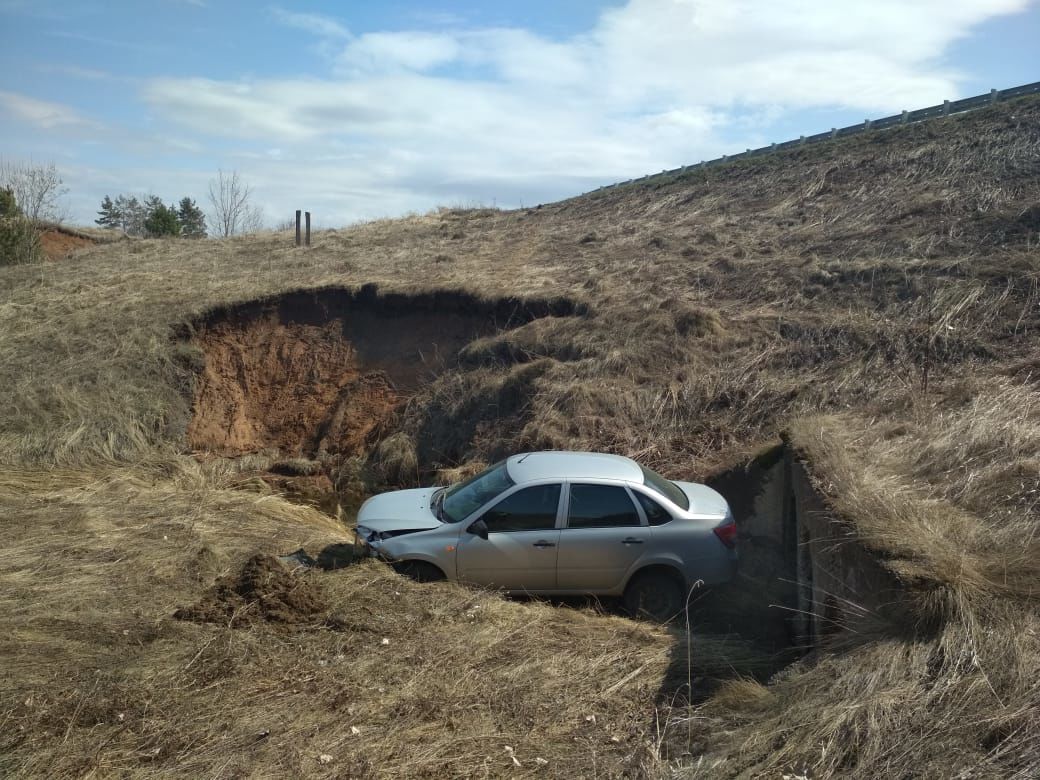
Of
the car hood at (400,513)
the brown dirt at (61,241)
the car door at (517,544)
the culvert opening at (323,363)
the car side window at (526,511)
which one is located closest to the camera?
the car door at (517,544)

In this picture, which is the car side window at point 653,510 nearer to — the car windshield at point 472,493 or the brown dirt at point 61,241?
the car windshield at point 472,493

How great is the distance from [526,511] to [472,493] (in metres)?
0.69

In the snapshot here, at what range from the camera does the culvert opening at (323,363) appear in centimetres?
1858

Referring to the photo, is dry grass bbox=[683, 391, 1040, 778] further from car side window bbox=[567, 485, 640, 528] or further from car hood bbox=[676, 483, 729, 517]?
car side window bbox=[567, 485, 640, 528]

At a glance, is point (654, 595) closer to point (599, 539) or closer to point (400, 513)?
point (599, 539)

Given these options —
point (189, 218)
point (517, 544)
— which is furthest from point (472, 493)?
point (189, 218)

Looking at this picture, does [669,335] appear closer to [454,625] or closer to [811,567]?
[811,567]

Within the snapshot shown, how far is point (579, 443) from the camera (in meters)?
13.3

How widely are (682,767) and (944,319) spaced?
1165 centimetres

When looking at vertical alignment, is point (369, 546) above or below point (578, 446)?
below

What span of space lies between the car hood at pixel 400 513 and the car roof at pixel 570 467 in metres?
0.93

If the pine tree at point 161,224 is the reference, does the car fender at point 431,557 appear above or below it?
below

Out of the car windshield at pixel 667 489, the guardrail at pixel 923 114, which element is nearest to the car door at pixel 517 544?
the car windshield at pixel 667 489

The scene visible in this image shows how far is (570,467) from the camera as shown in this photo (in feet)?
28.7
